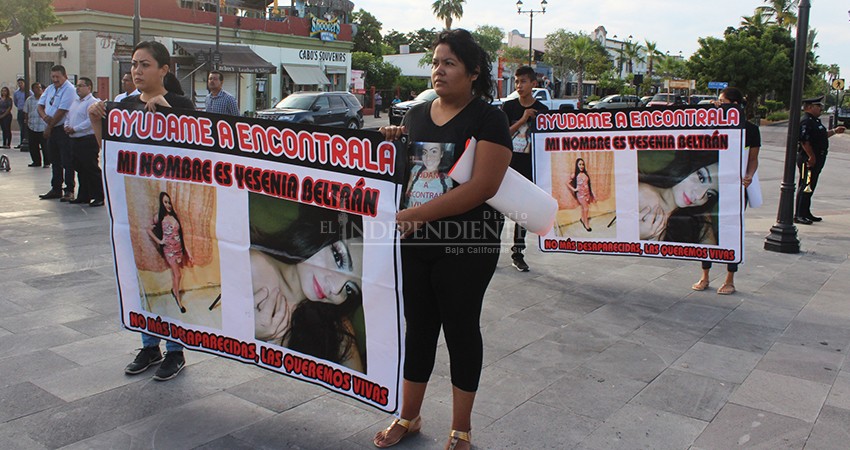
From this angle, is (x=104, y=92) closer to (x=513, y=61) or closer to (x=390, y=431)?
(x=390, y=431)

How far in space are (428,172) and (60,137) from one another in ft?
28.6

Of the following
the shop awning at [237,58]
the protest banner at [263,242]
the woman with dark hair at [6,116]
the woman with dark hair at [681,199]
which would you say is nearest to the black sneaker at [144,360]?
the protest banner at [263,242]

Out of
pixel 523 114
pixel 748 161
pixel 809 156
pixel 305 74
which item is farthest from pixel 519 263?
pixel 305 74

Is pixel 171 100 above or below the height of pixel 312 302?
above

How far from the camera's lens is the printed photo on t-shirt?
314 cm

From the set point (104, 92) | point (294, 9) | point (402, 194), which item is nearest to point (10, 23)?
point (104, 92)

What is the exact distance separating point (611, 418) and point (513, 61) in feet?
222

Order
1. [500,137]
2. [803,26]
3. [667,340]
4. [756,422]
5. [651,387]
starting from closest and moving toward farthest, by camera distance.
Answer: [500,137] < [756,422] < [651,387] < [667,340] < [803,26]

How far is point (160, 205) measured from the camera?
3859 millimetres

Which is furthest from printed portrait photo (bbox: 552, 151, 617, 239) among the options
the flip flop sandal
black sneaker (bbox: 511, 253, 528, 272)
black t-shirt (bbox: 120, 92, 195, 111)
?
black t-shirt (bbox: 120, 92, 195, 111)

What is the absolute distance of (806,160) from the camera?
10.6 metres

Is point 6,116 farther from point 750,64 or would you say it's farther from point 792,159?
point 750,64

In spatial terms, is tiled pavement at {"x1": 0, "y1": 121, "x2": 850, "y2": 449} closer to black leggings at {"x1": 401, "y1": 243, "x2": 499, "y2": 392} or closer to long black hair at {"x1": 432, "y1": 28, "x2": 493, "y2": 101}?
black leggings at {"x1": 401, "y1": 243, "x2": 499, "y2": 392}

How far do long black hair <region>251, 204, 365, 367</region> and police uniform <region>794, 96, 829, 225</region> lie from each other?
9.14m
